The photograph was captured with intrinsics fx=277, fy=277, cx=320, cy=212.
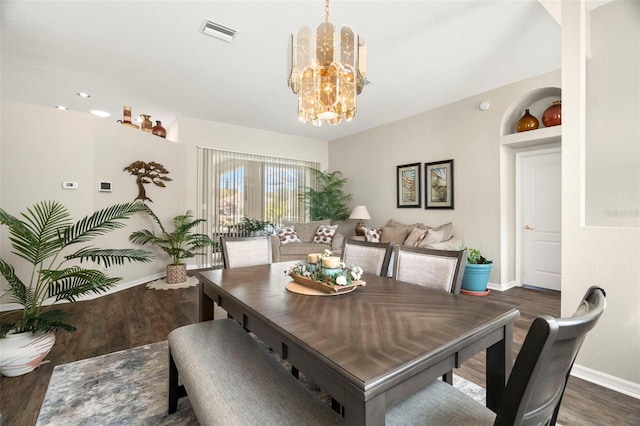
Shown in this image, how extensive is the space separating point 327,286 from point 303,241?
3896 mm

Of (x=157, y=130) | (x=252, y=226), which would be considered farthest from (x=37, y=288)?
(x=252, y=226)

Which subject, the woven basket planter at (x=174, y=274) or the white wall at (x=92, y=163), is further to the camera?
the woven basket planter at (x=174, y=274)

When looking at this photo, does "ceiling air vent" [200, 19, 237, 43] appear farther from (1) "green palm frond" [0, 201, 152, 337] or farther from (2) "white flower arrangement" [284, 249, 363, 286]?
(2) "white flower arrangement" [284, 249, 363, 286]

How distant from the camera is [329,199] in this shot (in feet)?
20.6

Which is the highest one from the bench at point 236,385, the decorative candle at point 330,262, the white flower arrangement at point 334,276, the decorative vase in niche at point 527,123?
the decorative vase in niche at point 527,123

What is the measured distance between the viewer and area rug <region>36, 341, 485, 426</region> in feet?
5.01

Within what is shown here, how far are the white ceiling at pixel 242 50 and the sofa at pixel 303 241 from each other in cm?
227

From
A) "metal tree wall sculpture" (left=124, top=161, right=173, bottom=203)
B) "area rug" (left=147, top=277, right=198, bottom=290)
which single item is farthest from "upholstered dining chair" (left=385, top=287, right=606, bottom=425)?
"metal tree wall sculpture" (left=124, top=161, right=173, bottom=203)

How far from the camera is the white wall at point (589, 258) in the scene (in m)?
Result: 1.75

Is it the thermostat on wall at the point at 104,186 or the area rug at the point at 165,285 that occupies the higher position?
the thermostat on wall at the point at 104,186

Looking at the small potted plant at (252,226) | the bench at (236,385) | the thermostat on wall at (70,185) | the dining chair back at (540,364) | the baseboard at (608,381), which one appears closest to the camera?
the dining chair back at (540,364)

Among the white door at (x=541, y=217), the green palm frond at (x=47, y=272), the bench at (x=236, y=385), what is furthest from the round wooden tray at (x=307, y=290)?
the white door at (x=541, y=217)

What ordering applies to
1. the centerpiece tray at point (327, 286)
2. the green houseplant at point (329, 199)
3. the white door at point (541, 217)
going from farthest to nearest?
the green houseplant at point (329, 199) → the white door at point (541, 217) → the centerpiece tray at point (327, 286)

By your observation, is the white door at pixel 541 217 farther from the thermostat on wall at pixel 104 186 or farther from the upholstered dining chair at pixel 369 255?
the thermostat on wall at pixel 104 186
